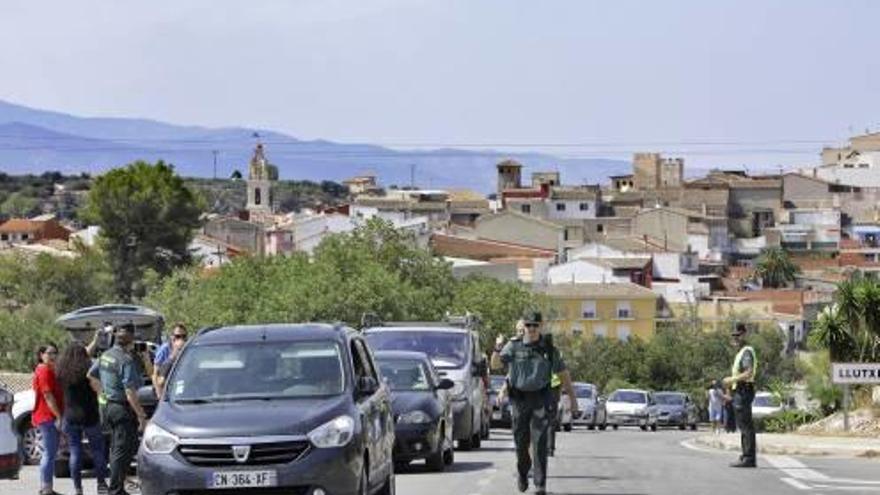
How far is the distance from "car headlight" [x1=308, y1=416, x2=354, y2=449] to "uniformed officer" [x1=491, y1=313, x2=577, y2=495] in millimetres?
4777

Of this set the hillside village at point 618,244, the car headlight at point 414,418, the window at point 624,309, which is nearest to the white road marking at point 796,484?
the car headlight at point 414,418

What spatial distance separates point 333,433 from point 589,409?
39896 mm

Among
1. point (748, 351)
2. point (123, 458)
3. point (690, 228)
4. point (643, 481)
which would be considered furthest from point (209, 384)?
point (690, 228)

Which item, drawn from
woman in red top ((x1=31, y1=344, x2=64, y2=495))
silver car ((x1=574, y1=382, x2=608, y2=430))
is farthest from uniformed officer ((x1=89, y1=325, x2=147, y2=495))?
silver car ((x1=574, y1=382, x2=608, y2=430))

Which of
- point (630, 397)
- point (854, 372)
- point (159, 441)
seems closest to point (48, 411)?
point (159, 441)

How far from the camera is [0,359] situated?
87.7 meters

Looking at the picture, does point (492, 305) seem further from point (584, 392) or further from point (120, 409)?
point (120, 409)

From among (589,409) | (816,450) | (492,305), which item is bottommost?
(589,409)

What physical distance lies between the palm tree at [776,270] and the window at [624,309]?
2732 centimetres

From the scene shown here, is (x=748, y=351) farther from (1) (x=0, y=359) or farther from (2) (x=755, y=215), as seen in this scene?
(2) (x=755, y=215)

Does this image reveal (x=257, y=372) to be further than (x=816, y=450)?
No

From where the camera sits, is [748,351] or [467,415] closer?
[748,351]

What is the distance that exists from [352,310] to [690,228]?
338 feet

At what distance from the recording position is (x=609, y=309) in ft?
454
